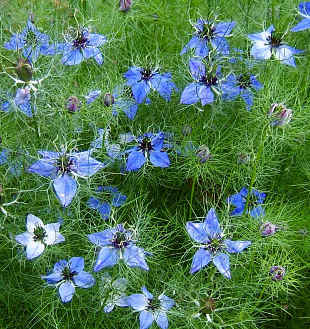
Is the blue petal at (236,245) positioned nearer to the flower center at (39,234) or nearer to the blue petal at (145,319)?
the blue petal at (145,319)

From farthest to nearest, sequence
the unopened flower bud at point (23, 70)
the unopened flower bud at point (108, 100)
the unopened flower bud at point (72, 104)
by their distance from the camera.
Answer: the unopened flower bud at point (108, 100) → the unopened flower bud at point (72, 104) → the unopened flower bud at point (23, 70)

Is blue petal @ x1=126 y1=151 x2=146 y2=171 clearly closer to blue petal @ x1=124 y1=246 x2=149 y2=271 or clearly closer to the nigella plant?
the nigella plant

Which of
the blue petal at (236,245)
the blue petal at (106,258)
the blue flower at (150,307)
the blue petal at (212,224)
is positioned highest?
the blue petal at (212,224)

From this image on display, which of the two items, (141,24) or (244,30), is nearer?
(244,30)

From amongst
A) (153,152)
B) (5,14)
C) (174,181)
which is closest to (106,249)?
(153,152)

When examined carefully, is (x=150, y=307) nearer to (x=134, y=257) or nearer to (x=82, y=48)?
(x=134, y=257)

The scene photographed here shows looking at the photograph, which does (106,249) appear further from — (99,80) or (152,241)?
(99,80)

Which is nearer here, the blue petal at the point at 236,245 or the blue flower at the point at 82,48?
the blue petal at the point at 236,245

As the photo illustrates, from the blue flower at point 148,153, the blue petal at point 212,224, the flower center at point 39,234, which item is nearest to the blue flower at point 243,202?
the blue petal at point 212,224
